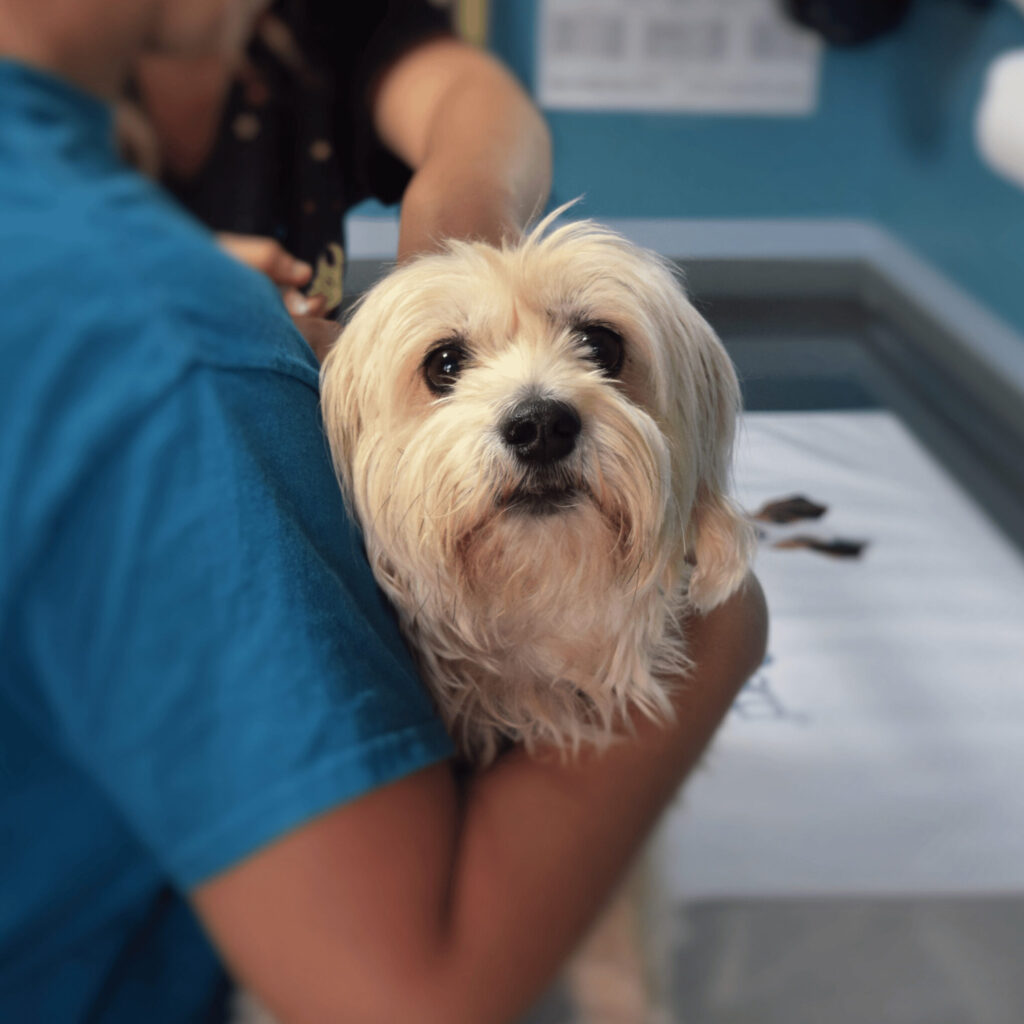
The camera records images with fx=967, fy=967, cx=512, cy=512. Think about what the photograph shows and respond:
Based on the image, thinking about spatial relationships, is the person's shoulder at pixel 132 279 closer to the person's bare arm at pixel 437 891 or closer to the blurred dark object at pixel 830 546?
the person's bare arm at pixel 437 891

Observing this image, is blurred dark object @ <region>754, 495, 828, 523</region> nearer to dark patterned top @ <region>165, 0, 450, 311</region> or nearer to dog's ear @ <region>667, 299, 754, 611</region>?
dog's ear @ <region>667, 299, 754, 611</region>

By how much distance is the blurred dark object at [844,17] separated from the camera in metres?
0.35

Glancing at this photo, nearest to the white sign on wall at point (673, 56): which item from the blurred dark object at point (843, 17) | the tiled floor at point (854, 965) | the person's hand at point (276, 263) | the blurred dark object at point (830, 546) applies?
the blurred dark object at point (843, 17)

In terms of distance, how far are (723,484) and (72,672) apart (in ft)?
1.09

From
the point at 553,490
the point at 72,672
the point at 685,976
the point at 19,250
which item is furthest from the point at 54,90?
the point at 685,976

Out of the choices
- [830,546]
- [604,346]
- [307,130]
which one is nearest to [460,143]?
[307,130]

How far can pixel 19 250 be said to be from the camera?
0.23 metres

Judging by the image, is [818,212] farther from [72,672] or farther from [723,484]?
[72,672]

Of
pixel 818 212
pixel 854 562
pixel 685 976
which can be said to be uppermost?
pixel 818 212

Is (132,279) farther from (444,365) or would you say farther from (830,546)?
(830,546)

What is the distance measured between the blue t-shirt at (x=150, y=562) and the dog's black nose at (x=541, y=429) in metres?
0.12

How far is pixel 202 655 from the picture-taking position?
27 centimetres

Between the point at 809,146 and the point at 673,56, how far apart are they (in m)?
0.07

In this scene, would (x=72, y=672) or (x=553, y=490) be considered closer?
(x=72, y=672)
